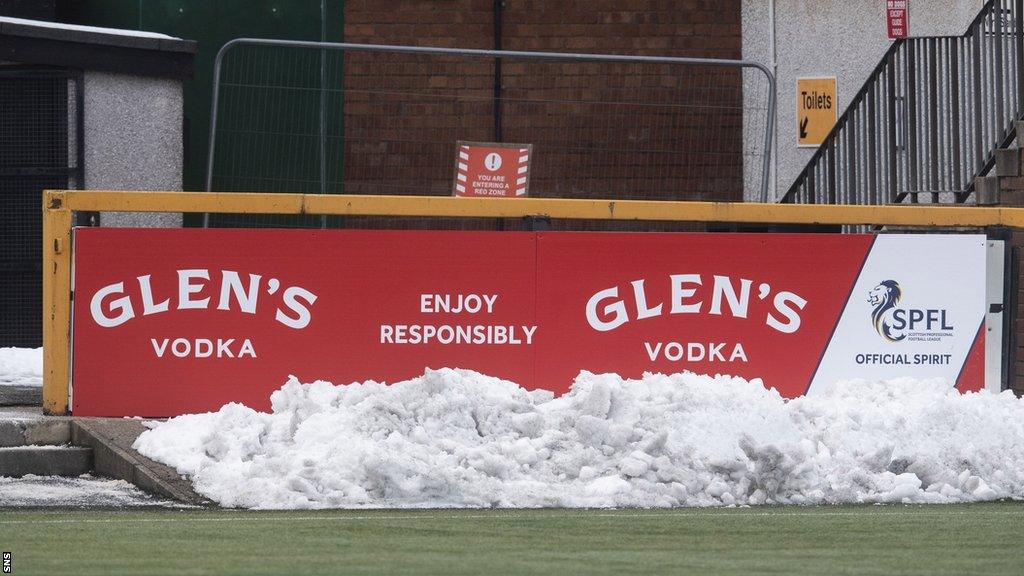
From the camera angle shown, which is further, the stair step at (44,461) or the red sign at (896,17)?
the red sign at (896,17)

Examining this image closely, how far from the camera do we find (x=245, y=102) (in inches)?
615

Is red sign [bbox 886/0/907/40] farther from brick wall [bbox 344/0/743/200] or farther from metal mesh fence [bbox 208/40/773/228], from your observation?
brick wall [bbox 344/0/743/200]

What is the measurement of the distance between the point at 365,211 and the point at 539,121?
6693 millimetres

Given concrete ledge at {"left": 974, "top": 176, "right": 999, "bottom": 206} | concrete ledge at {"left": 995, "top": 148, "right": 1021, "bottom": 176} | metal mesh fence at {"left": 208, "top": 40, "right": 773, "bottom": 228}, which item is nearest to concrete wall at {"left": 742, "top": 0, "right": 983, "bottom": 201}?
metal mesh fence at {"left": 208, "top": 40, "right": 773, "bottom": 228}

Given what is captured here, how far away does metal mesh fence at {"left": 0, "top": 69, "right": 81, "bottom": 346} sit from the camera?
46.5 feet

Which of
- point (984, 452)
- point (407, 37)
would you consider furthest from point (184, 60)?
point (984, 452)

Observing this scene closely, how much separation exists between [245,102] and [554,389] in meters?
6.06

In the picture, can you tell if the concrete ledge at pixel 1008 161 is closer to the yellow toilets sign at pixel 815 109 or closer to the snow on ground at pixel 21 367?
the yellow toilets sign at pixel 815 109

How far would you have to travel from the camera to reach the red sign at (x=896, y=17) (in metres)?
16.5

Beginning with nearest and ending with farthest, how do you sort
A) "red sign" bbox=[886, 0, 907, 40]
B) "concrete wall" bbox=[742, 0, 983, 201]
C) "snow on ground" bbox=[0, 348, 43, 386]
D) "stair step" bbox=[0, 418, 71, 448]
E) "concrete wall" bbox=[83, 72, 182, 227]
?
"stair step" bbox=[0, 418, 71, 448]
"snow on ground" bbox=[0, 348, 43, 386]
"concrete wall" bbox=[83, 72, 182, 227]
"red sign" bbox=[886, 0, 907, 40]
"concrete wall" bbox=[742, 0, 983, 201]

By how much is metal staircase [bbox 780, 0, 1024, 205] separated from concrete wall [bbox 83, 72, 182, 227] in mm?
5726

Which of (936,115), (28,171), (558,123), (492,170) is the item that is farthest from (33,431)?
(558,123)

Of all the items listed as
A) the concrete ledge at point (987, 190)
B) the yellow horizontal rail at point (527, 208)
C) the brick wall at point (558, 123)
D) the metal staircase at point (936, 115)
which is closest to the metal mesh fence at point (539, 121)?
the brick wall at point (558, 123)

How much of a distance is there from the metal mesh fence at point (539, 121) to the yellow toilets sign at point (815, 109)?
3.21 feet
